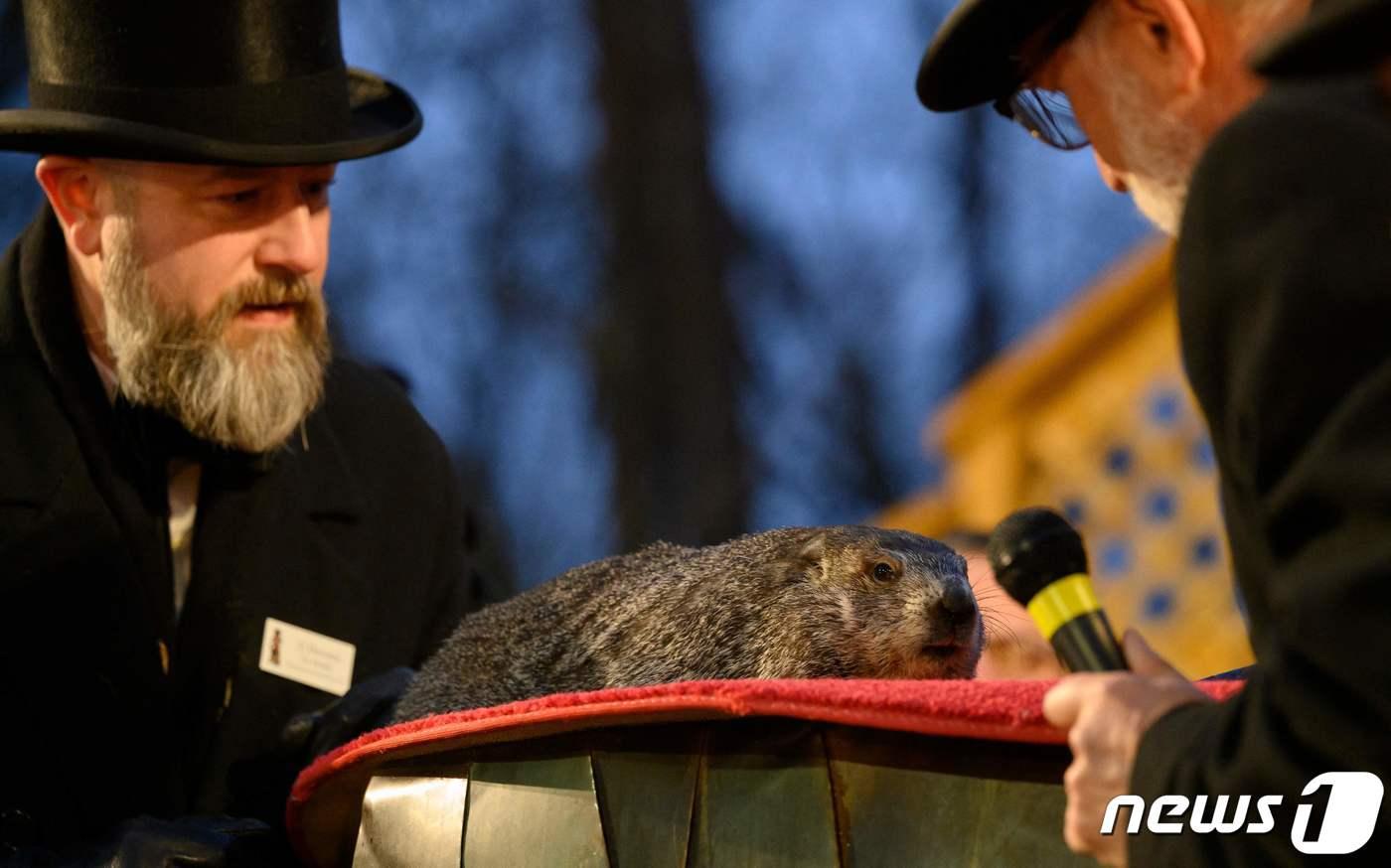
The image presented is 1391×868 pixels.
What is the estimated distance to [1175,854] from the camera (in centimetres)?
129

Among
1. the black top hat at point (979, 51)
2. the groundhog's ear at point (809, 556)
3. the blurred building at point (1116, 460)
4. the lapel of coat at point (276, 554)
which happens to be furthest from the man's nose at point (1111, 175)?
the blurred building at point (1116, 460)

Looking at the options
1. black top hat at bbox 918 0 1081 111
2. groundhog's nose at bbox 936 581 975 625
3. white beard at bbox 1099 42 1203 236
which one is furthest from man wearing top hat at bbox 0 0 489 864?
white beard at bbox 1099 42 1203 236

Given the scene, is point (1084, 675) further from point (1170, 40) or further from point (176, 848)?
point (176, 848)

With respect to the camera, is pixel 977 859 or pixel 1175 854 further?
pixel 977 859

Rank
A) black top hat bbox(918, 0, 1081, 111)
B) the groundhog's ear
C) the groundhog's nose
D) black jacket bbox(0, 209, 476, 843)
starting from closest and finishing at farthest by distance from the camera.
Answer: black top hat bbox(918, 0, 1081, 111) → the groundhog's nose → the groundhog's ear → black jacket bbox(0, 209, 476, 843)

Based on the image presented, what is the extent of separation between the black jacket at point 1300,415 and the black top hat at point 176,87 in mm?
2457

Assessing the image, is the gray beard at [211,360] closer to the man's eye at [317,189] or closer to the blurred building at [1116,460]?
the man's eye at [317,189]

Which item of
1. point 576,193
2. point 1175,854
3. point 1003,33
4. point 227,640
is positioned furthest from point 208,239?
point 576,193

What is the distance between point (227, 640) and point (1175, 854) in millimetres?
2653

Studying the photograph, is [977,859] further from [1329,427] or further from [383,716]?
[383,716]

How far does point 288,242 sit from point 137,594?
2.71 feet

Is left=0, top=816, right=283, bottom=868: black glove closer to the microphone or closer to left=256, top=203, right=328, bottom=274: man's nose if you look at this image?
left=256, top=203, right=328, bottom=274: man's nose

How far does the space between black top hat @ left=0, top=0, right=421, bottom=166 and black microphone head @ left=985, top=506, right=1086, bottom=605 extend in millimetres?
2221

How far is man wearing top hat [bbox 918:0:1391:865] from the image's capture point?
3.77 ft
